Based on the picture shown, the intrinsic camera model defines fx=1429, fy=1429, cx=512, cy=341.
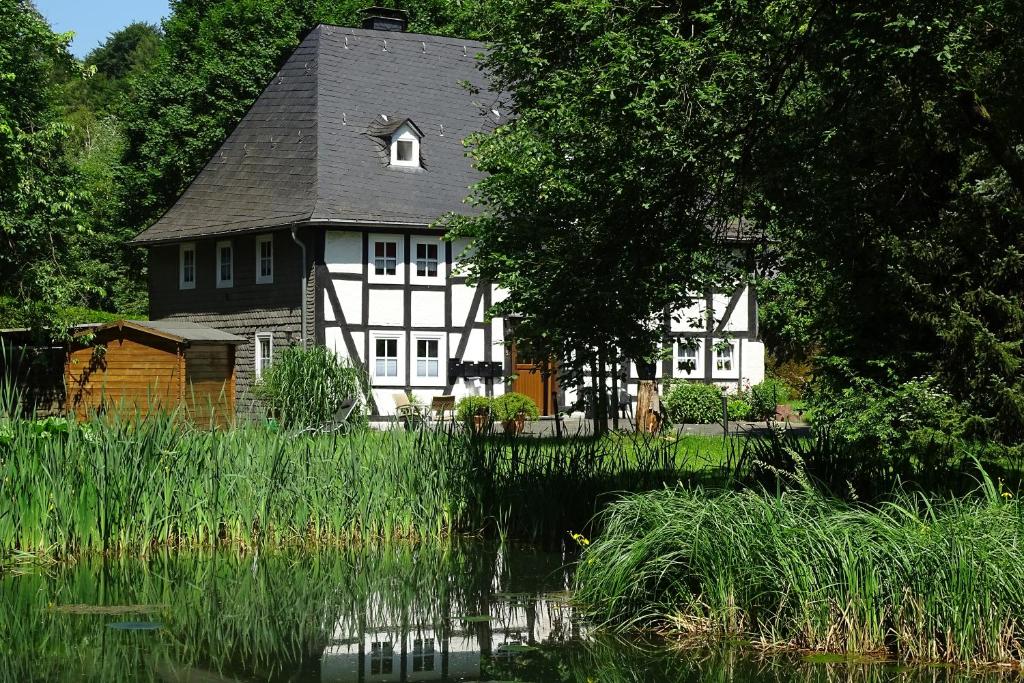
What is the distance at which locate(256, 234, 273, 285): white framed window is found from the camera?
30.8 metres

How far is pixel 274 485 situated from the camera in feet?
38.4

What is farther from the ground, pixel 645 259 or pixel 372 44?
pixel 372 44

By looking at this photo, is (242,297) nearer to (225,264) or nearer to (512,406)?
(225,264)

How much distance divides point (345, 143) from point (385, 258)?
112 inches

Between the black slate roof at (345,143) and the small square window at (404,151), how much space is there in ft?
0.89

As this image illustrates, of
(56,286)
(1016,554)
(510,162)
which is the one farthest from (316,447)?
(56,286)

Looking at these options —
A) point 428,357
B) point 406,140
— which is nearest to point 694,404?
point 428,357

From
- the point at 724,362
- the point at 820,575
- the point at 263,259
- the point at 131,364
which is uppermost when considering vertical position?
the point at 263,259

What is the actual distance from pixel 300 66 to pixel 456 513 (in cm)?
2218

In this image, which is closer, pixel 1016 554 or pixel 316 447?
pixel 1016 554

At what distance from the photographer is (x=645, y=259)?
11.0 meters

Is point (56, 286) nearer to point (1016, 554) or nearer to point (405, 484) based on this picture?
point (405, 484)

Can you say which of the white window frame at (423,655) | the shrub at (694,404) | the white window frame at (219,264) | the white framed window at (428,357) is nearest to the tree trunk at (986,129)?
the white window frame at (423,655)

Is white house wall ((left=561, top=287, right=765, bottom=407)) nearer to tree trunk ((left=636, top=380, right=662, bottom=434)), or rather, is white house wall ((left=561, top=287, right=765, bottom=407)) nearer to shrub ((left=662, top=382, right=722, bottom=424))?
shrub ((left=662, top=382, right=722, bottom=424))
